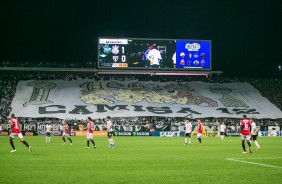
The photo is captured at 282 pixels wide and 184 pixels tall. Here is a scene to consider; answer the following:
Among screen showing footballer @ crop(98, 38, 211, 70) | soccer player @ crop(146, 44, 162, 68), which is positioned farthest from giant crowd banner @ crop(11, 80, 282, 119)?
soccer player @ crop(146, 44, 162, 68)

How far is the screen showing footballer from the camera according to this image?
70750mm

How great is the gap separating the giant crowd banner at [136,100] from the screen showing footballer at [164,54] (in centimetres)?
605

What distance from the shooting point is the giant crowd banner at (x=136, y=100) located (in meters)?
68.4

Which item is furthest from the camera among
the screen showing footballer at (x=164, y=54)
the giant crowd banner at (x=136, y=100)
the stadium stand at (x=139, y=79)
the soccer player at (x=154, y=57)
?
the soccer player at (x=154, y=57)

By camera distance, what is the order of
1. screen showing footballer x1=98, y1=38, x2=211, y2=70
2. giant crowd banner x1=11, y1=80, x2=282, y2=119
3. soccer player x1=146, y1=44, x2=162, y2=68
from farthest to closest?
1. soccer player x1=146, y1=44, x2=162, y2=68
2. screen showing footballer x1=98, y1=38, x2=211, y2=70
3. giant crowd banner x1=11, y1=80, x2=282, y2=119

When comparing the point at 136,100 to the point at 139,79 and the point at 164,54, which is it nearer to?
the point at 139,79

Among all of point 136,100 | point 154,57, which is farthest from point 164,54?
point 136,100

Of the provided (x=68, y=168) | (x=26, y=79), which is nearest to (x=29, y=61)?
(x=26, y=79)

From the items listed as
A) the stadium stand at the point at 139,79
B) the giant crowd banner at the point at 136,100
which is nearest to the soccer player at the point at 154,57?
the giant crowd banner at the point at 136,100

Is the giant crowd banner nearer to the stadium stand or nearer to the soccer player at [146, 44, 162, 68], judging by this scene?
the stadium stand

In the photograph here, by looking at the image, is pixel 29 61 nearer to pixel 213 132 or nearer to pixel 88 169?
pixel 213 132

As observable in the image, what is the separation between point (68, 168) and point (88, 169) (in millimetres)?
939

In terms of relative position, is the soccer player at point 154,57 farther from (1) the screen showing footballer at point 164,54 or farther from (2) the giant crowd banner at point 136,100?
(2) the giant crowd banner at point 136,100

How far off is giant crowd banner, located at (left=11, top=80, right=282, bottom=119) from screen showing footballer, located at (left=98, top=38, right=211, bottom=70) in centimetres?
605
